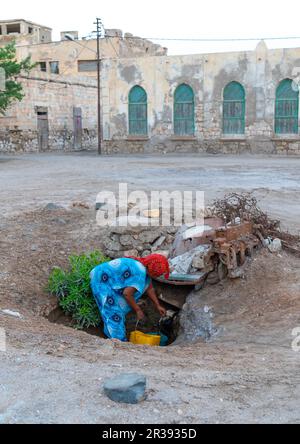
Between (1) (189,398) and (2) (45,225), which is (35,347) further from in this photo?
(2) (45,225)

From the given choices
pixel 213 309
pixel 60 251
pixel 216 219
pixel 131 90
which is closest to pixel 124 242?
pixel 60 251

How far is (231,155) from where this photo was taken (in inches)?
914

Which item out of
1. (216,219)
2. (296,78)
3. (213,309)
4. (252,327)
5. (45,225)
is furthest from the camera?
(296,78)

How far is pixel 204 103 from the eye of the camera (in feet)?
79.1

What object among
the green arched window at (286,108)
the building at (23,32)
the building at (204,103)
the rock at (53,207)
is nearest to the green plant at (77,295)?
the rock at (53,207)

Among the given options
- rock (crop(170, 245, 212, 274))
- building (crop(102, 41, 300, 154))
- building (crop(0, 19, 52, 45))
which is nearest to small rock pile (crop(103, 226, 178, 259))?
rock (crop(170, 245, 212, 274))

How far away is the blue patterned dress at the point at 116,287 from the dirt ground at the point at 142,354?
2.29 feet

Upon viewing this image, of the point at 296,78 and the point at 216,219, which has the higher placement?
Answer: the point at 296,78

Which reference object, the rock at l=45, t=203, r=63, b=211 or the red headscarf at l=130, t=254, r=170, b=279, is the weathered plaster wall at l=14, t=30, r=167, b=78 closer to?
the rock at l=45, t=203, r=63, b=211

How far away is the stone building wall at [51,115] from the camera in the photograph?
26.7 meters

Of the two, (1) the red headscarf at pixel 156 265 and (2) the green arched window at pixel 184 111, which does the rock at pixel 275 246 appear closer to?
(1) the red headscarf at pixel 156 265

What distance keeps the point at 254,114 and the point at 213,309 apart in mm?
19369

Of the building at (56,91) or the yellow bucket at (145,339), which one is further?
the building at (56,91)

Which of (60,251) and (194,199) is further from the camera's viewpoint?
(194,199)
